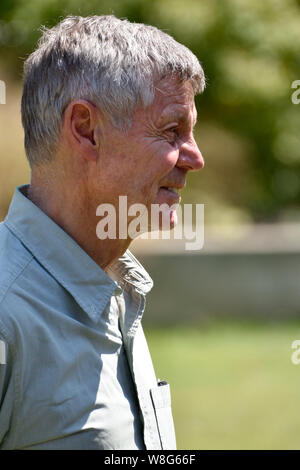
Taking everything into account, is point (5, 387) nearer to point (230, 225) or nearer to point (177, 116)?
point (177, 116)

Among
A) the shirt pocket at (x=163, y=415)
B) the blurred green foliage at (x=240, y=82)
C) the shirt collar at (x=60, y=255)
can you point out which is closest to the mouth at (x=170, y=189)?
the shirt collar at (x=60, y=255)

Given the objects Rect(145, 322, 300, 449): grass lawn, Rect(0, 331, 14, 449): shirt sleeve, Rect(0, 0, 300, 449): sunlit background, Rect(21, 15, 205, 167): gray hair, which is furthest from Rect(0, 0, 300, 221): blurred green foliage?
Rect(0, 331, 14, 449): shirt sleeve

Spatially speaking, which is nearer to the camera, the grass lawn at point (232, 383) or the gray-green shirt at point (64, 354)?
the gray-green shirt at point (64, 354)

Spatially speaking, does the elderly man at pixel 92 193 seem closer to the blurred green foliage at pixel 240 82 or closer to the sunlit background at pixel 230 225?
the sunlit background at pixel 230 225

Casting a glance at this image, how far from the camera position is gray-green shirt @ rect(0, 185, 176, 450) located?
1.89 m

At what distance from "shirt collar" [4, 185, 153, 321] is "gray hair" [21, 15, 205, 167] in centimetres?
19

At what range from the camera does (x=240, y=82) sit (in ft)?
39.7

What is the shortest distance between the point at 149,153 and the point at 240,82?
10242 millimetres

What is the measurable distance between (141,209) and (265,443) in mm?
4052

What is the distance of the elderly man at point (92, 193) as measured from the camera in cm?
198

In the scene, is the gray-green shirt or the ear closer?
the gray-green shirt

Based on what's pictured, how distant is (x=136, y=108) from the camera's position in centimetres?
216

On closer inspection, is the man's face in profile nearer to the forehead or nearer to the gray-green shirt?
the forehead

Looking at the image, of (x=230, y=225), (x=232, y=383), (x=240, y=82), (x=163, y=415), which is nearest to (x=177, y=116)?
(x=163, y=415)
